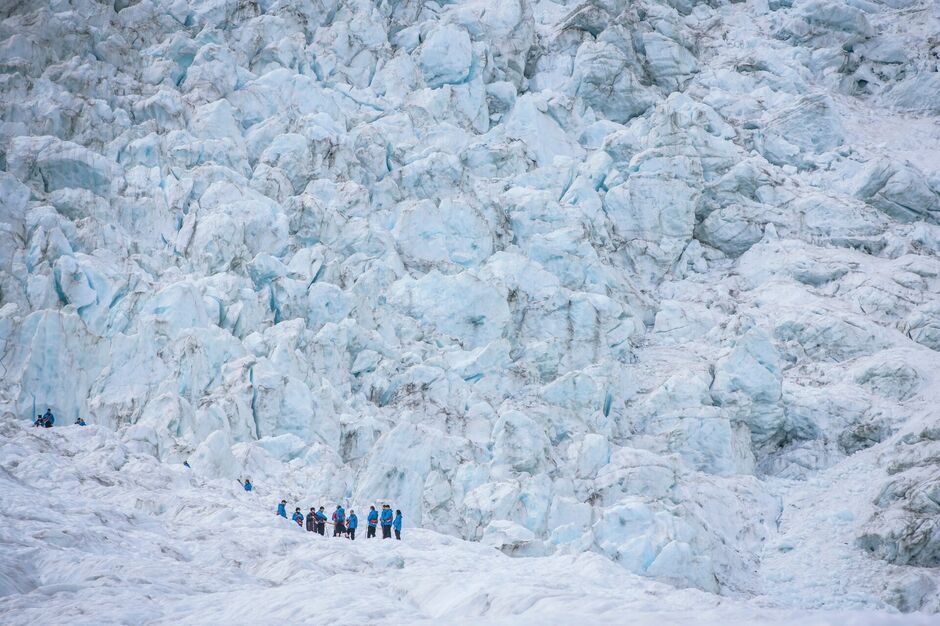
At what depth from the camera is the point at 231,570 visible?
44.3 feet

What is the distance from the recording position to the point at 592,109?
163ft

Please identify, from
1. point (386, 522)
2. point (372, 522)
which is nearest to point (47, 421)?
point (372, 522)

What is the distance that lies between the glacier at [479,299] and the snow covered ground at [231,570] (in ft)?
0.34

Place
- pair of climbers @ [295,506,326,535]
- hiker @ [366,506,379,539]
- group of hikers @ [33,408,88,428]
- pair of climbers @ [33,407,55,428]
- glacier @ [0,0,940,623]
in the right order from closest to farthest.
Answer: hiker @ [366,506,379,539], pair of climbers @ [295,506,326,535], glacier @ [0,0,940,623], group of hikers @ [33,408,88,428], pair of climbers @ [33,407,55,428]

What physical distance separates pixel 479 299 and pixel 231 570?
22.5 metres

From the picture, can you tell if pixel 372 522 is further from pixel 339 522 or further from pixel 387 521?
pixel 339 522

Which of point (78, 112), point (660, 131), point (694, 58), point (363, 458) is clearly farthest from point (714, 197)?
point (78, 112)

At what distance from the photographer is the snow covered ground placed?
995 cm

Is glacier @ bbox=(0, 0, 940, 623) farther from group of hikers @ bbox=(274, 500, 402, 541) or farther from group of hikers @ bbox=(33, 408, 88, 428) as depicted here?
group of hikers @ bbox=(274, 500, 402, 541)

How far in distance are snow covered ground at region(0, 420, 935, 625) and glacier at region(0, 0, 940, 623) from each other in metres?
0.10

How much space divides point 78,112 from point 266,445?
22429 millimetres

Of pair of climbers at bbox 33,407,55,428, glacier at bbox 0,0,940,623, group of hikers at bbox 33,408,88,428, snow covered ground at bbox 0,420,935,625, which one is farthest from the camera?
pair of climbers at bbox 33,407,55,428

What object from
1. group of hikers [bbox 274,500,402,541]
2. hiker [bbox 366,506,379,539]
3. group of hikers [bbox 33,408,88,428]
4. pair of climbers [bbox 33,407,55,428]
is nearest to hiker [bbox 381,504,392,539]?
group of hikers [bbox 274,500,402,541]

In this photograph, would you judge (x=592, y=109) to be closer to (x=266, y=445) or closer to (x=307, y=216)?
(x=307, y=216)
